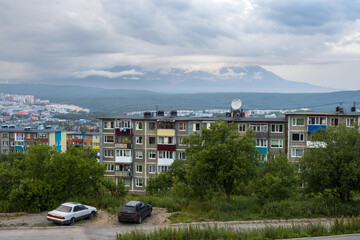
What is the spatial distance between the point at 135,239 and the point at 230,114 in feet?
146

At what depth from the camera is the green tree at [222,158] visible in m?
23.7

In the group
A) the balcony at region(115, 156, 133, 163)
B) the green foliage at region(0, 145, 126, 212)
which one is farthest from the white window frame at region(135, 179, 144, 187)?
the green foliage at region(0, 145, 126, 212)

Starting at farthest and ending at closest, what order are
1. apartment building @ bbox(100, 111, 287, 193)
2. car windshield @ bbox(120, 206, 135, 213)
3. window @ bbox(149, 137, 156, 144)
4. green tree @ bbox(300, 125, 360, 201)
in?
window @ bbox(149, 137, 156, 144) < apartment building @ bbox(100, 111, 287, 193) < green tree @ bbox(300, 125, 360, 201) < car windshield @ bbox(120, 206, 135, 213)

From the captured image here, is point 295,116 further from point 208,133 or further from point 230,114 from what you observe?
point 208,133

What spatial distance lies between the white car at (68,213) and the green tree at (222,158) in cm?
807

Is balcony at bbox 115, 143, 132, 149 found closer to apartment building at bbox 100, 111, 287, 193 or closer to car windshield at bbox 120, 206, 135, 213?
apartment building at bbox 100, 111, 287, 193

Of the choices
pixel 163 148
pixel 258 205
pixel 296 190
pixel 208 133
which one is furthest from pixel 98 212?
pixel 163 148

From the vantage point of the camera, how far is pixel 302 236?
17.1 meters

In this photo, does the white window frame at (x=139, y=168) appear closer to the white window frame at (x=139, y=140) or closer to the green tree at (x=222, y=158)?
the white window frame at (x=139, y=140)

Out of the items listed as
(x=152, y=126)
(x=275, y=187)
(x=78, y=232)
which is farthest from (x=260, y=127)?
(x=78, y=232)

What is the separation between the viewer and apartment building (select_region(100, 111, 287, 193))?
173ft


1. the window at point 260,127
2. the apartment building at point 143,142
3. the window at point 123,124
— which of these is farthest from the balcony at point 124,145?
the window at point 260,127

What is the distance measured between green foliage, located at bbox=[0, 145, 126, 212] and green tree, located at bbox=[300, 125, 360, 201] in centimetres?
1616

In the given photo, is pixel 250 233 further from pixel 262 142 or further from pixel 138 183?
pixel 138 183
